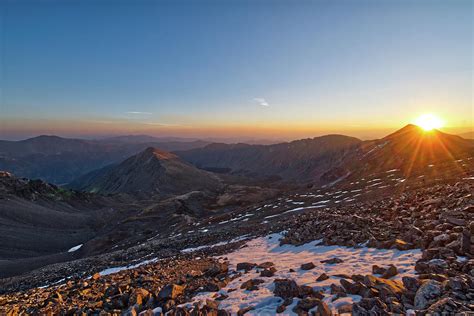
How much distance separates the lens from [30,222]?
83.3 m

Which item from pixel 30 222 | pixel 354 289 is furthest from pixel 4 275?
pixel 354 289

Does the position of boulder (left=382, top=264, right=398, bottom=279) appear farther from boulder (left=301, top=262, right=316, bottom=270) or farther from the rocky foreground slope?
boulder (left=301, top=262, right=316, bottom=270)

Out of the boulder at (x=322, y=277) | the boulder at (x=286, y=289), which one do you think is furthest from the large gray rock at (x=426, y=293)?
the boulder at (x=286, y=289)

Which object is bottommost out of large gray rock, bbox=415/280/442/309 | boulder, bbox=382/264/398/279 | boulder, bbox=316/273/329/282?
boulder, bbox=316/273/329/282

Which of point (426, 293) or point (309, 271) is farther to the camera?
point (309, 271)

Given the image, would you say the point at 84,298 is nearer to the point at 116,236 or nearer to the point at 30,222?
the point at 116,236

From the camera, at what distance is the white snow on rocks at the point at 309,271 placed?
9.25 meters

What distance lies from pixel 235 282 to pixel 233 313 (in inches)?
118

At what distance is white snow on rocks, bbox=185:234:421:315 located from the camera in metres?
9.25

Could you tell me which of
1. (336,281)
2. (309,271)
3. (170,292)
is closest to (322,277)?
(336,281)

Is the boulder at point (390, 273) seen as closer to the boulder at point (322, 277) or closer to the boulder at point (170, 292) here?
the boulder at point (322, 277)

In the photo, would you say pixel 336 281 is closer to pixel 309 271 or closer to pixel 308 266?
pixel 309 271

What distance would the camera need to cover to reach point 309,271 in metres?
11.8

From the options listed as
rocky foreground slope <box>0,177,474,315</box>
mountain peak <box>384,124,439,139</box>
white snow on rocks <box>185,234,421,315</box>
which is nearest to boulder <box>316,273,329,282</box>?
rocky foreground slope <box>0,177,474,315</box>
